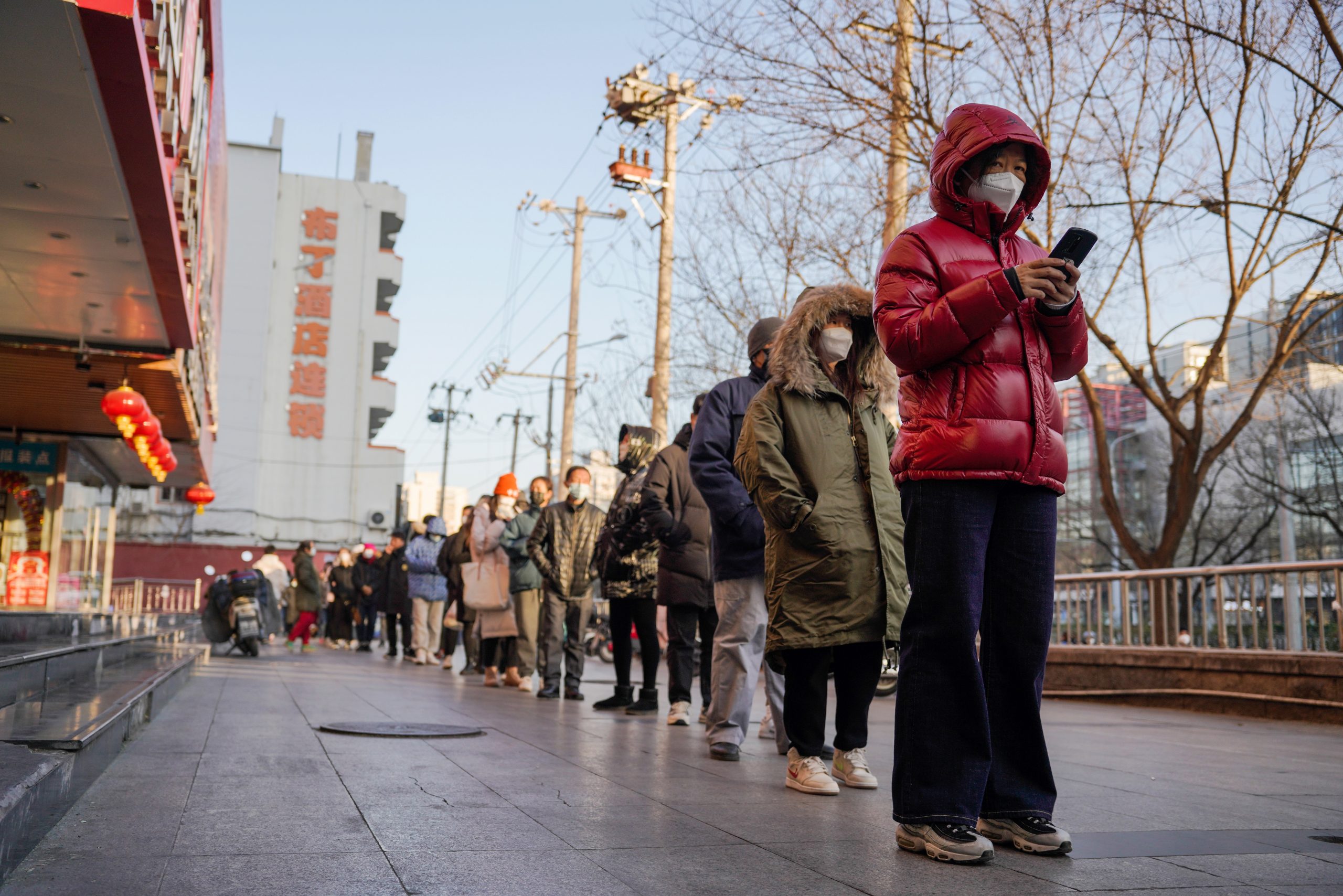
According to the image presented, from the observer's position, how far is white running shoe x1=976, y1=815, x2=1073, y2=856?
3.28 meters

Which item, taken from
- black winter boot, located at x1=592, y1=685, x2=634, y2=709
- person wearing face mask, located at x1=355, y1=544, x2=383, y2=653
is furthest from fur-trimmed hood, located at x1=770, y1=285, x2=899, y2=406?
person wearing face mask, located at x1=355, y1=544, x2=383, y2=653

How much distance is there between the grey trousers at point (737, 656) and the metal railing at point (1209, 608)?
545 cm

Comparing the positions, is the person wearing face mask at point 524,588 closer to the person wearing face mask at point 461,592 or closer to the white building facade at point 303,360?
the person wearing face mask at point 461,592

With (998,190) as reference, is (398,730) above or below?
below

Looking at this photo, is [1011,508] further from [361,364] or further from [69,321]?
[361,364]

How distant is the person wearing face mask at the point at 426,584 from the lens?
54.9ft

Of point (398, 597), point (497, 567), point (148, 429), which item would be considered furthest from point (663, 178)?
point (497, 567)

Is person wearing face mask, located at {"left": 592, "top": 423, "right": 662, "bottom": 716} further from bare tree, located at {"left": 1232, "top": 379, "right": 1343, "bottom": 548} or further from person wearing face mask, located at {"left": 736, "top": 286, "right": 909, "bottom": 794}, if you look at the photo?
bare tree, located at {"left": 1232, "top": 379, "right": 1343, "bottom": 548}

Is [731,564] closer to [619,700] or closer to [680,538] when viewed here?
[680,538]

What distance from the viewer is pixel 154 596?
101 ft

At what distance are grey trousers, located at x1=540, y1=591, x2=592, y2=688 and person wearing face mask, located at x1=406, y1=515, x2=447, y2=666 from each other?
680 cm

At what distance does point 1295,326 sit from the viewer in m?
13.1

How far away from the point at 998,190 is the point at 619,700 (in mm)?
5883

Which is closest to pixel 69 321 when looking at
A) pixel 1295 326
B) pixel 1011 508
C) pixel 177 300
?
pixel 177 300
